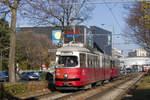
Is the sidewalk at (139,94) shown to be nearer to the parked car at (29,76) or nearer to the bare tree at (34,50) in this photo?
the parked car at (29,76)

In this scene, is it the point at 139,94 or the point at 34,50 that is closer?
the point at 139,94

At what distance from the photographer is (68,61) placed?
19781 mm

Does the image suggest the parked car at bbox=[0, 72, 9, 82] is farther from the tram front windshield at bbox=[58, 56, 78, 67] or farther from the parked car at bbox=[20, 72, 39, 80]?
the tram front windshield at bbox=[58, 56, 78, 67]

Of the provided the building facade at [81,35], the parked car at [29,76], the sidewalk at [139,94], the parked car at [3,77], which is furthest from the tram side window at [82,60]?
the parked car at [29,76]

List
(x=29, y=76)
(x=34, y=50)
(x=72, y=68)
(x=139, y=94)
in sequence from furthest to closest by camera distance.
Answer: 1. (x=34, y=50)
2. (x=29, y=76)
3. (x=72, y=68)
4. (x=139, y=94)

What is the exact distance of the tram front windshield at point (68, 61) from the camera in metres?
19.6

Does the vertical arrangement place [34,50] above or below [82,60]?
above

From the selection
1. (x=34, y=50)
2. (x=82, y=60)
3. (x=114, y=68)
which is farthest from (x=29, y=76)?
(x=82, y=60)

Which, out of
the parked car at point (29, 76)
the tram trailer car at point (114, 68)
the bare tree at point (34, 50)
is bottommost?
the parked car at point (29, 76)

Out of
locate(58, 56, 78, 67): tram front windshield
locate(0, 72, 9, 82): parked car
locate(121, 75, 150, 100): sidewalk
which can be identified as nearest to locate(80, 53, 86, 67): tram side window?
locate(58, 56, 78, 67): tram front windshield

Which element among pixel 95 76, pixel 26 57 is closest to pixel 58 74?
pixel 95 76

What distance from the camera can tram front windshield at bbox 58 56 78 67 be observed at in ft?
64.3

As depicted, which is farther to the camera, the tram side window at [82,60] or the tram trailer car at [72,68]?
the tram side window at [82,60]

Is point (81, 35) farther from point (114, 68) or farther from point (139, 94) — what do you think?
point (139, 94)
